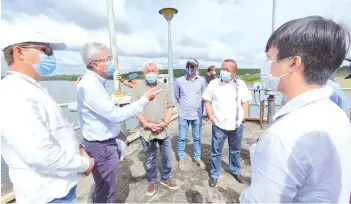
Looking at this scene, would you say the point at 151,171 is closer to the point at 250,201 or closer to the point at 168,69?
the point at 250,201

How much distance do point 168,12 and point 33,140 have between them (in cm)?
519

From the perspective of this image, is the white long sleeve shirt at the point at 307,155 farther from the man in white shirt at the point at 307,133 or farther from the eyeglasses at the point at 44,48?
the eyeglasses at the point at 44,48

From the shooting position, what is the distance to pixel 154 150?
2871 mm

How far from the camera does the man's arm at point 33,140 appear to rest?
1.17 metres

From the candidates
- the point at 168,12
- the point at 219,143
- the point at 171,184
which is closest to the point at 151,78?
the point at 219,143

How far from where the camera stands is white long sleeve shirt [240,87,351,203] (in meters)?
0.71

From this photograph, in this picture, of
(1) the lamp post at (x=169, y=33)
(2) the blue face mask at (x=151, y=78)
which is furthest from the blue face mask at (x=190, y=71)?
(1) the lamp post at (x=169, y=33)

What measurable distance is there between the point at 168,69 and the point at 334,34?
5.56 m

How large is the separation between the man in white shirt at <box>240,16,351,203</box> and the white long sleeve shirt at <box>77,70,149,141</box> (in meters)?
1.37

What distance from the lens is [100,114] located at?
1882 mm

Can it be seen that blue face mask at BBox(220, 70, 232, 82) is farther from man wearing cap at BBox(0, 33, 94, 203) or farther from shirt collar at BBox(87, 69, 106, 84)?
man wearing cap at BBox(0, 33, 94, 203)

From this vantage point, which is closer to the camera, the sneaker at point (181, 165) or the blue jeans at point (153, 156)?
the blue jeans at point (153, 156)

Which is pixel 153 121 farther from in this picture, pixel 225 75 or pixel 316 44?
pixel 316 44

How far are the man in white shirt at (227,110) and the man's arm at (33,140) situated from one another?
2.13 meters
